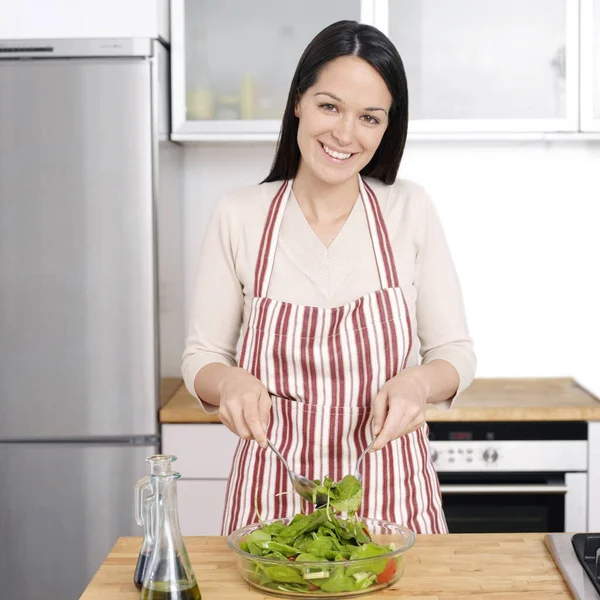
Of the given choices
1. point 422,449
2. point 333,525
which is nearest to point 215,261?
point 422,449

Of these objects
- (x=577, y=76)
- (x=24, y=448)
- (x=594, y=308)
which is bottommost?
(x=24, y=448)

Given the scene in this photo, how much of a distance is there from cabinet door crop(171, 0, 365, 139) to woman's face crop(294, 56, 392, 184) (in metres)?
1.08

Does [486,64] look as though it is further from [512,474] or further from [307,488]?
[307,488]

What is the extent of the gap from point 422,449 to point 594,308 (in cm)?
154

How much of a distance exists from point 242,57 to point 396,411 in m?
1.62

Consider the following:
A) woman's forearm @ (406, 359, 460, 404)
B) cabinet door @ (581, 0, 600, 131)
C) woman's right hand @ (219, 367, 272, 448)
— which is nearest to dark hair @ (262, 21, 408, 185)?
woman's forearm @ (406, 359, 460, 404)

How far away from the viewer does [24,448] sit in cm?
241

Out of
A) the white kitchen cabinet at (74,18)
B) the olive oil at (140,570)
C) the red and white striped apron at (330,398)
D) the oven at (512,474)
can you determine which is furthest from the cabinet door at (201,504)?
the olive oil at (140,570)

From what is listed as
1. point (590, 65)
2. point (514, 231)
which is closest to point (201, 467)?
point (514, 231)

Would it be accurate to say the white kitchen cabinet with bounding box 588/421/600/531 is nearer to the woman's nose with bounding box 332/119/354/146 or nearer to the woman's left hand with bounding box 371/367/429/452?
the woman's left hand with bounding box 371/367/429/452

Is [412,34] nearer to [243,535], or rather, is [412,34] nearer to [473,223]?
[473,223]

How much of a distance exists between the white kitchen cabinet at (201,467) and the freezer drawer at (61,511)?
0.07 meters

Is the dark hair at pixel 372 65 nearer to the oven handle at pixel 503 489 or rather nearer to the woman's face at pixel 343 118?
the woman's face at pixel 343 118

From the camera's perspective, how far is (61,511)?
2.42 m
